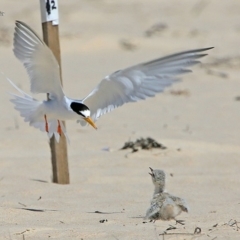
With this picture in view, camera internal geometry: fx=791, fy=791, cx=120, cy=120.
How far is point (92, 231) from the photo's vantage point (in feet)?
14.3

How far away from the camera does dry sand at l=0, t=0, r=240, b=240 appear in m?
4.84

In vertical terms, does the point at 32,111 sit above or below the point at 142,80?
below

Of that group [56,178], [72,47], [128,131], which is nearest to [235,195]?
[56,178]

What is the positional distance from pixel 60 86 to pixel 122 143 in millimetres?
2408

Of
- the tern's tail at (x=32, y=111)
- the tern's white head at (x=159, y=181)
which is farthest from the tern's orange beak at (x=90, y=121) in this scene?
the tern's white head at (x=159, y=181)

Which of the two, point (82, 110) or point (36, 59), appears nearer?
point (36, 59)

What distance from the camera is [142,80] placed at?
561cm

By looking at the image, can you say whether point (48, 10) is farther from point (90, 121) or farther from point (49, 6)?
point (90, 121)

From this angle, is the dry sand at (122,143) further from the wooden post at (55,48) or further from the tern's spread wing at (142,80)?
the tern's spread wing at (142,80)

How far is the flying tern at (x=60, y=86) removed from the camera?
5398 mm

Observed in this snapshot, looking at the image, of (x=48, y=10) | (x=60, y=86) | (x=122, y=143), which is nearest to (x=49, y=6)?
(x=48, y=10)

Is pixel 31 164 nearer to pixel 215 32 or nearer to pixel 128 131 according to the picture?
pixel 128 131

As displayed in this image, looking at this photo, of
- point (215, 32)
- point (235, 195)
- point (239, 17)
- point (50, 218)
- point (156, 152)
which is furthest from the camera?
point (239, 17)

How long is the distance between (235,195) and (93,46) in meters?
8.75
